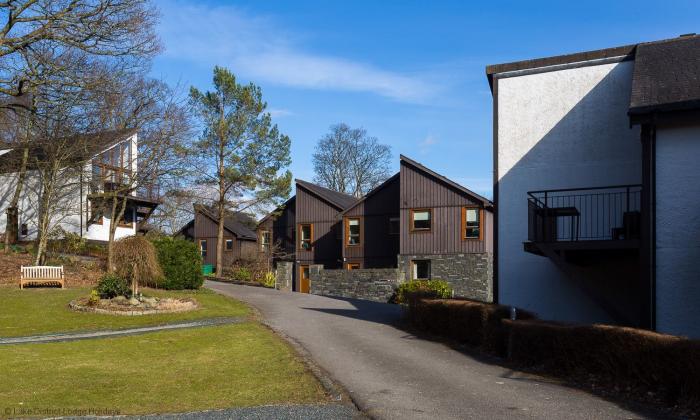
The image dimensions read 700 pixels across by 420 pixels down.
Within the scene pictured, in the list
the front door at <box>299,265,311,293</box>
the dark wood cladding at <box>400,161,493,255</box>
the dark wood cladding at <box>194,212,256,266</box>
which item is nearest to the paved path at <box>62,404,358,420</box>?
the dark wood cladding at <box>400,161,493,255</box>

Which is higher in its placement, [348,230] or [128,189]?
[128,189]

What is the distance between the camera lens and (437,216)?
3512 cm

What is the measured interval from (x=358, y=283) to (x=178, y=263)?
879 cm

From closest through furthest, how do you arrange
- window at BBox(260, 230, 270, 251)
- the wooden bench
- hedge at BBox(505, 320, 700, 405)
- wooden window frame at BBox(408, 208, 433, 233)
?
hedge at BBox(505, 320, 700, 405) < the wooden bench < wooden window frame at BBox(408, 208, 433, 233) < window at BBox(260, 230, 270, 251)

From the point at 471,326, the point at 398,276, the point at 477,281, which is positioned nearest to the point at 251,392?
the point at 471,326

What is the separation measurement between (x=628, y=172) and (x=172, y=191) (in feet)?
87.7

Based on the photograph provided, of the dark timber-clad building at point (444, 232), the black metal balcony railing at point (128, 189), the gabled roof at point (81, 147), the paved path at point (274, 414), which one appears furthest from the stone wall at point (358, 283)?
the paved path at point (274, 414)

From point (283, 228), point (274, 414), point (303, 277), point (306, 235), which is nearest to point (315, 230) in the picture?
point (306, 235)

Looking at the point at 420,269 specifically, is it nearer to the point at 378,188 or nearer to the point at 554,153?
the point at 378,188

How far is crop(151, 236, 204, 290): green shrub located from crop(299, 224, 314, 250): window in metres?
14.2

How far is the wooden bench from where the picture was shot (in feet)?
83.9

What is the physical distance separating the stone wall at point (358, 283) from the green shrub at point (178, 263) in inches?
271

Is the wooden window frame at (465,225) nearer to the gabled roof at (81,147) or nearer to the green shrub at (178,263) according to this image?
the green shrub at (178,263)

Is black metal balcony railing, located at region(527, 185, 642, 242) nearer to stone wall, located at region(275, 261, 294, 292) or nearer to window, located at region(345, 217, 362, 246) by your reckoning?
stone wall, located at region(275, 261, 294, 292)
